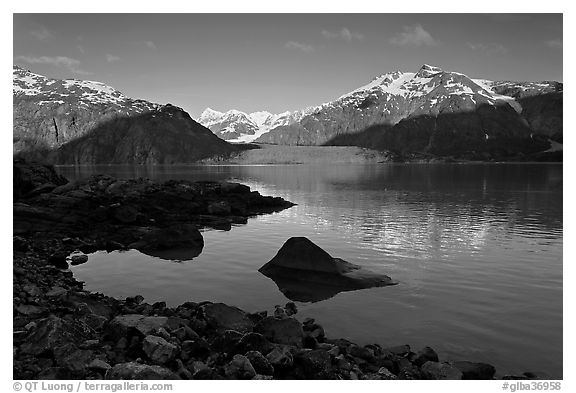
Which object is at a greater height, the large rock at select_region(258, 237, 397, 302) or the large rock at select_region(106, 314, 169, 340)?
the large rock at select_region(106, 314, 169, 340)

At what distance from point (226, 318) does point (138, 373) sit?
17.8ft

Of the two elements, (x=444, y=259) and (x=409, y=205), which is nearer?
(x=444, y=259)

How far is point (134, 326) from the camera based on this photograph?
38.8ft

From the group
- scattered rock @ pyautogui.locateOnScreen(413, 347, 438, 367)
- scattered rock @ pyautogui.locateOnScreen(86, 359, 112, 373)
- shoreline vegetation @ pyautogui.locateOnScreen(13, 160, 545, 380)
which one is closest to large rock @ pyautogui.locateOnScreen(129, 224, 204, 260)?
shoreline vegetation @ pyautogui.locateOnScreen(13, 160, 545, 380)

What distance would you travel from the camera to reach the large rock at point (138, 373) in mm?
8602

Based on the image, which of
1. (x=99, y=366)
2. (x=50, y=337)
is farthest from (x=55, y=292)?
(x=99, y=366)

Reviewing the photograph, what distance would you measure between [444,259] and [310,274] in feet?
31.1

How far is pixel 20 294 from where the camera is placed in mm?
14375

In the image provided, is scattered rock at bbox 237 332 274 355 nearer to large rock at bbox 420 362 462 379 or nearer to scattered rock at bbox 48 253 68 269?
large rock at bbox 420 362 462 379

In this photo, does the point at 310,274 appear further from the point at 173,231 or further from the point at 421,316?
the point at 173,231

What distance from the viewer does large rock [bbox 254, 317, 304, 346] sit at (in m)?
12.8

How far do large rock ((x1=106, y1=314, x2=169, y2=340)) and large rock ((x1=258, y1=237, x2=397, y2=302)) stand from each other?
800 cm

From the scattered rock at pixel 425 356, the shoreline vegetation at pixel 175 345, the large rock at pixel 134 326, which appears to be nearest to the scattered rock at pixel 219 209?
the shoreline vegetation at pixel 175 345
